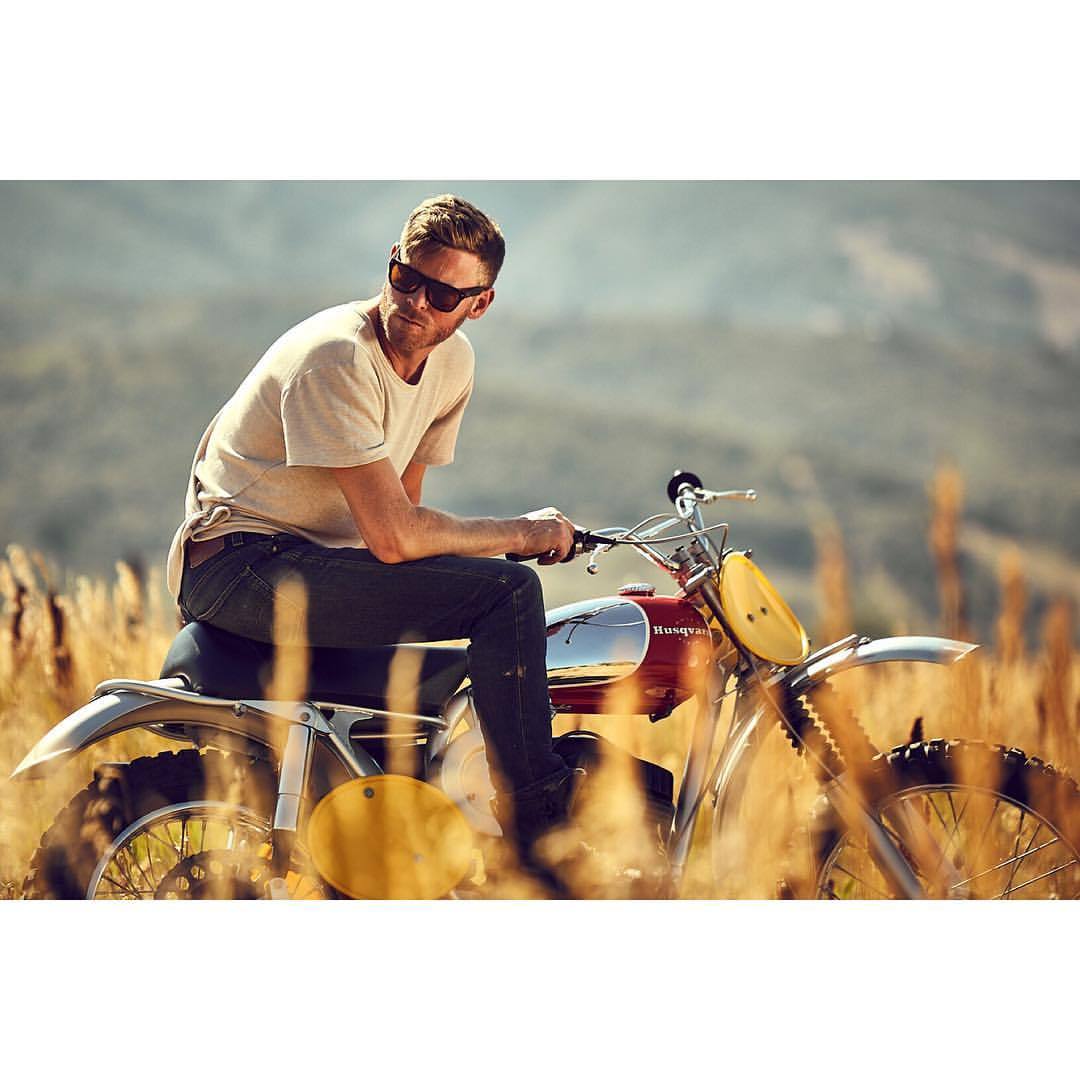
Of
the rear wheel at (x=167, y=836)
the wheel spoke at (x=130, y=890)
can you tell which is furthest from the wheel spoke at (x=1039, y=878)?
the wheel spoke at (x=130, y=890)

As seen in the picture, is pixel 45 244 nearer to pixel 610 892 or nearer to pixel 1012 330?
pixel 1012 330

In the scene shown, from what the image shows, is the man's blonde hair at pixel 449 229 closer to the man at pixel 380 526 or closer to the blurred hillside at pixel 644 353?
the man at pixel 380 526

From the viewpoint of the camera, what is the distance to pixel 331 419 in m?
2.79

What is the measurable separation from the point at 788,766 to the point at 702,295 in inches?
3819

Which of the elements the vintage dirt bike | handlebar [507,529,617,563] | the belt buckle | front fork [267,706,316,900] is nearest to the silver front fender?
the vintage dirt bike

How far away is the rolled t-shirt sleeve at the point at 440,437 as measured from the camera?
3.24 meters

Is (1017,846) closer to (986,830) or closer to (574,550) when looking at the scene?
(986,830)

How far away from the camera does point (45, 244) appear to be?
78000mm

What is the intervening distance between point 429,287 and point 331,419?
14.8 inches

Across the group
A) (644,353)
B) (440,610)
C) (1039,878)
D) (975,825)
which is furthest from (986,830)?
(644,353)

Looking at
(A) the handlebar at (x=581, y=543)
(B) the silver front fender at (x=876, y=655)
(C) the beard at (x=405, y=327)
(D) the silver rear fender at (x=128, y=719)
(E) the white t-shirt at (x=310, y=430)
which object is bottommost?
(D) the silver rear fender at (x=128, y=719)

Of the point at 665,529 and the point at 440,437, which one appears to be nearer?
the point at 665,529

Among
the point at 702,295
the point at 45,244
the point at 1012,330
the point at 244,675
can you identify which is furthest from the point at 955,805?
the point at 702,295

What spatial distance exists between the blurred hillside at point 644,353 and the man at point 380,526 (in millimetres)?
14893
